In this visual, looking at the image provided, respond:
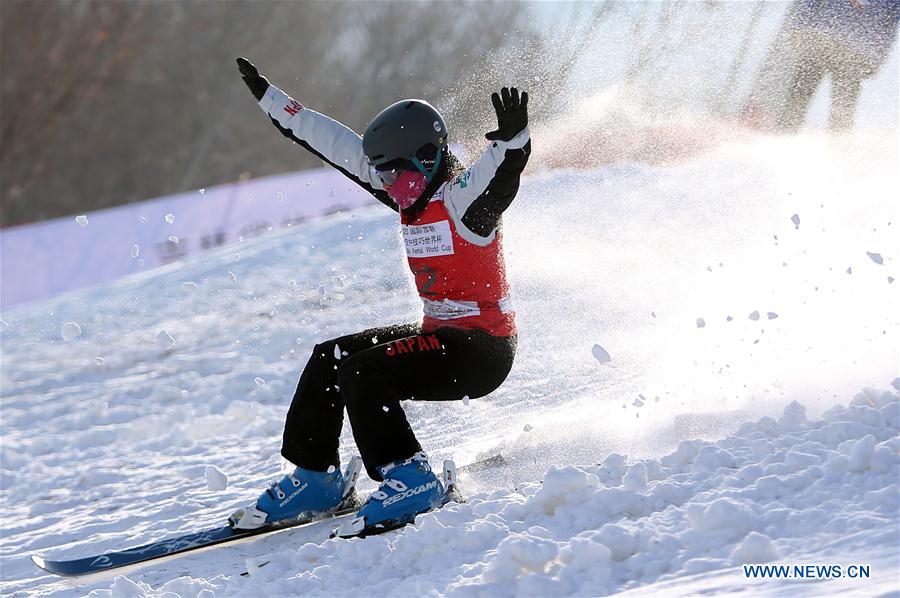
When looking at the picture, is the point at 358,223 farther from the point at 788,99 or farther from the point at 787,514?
the point at 787,514

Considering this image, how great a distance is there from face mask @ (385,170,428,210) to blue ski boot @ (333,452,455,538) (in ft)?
3.02

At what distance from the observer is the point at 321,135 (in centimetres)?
450

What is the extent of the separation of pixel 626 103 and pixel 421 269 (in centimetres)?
308

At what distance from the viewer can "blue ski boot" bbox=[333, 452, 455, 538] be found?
3475mm

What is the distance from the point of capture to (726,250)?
5723 millimetres

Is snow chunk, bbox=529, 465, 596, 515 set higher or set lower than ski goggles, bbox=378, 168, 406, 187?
lower

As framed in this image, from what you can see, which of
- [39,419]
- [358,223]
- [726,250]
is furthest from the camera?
[358,223]

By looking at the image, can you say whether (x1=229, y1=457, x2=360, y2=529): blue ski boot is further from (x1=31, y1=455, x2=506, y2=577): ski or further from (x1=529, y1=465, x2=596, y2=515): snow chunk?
(x1=529, y1=465, x2=596, y2=515): snow chunk

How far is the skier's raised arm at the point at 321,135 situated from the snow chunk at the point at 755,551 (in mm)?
2159

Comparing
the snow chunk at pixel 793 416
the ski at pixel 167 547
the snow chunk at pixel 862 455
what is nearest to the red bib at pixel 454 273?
the ski at pixel 167 547

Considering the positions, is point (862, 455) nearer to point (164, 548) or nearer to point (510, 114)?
point (510, 114)

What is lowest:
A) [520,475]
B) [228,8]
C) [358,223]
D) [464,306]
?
[520,475]

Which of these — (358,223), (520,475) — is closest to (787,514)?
(520,475)

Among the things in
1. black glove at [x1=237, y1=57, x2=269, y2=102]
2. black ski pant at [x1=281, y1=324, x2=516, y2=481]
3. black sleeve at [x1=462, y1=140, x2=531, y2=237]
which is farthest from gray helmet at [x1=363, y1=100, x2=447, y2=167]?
black glove at [x1=237, y1=57, x2=269, y2=102]
